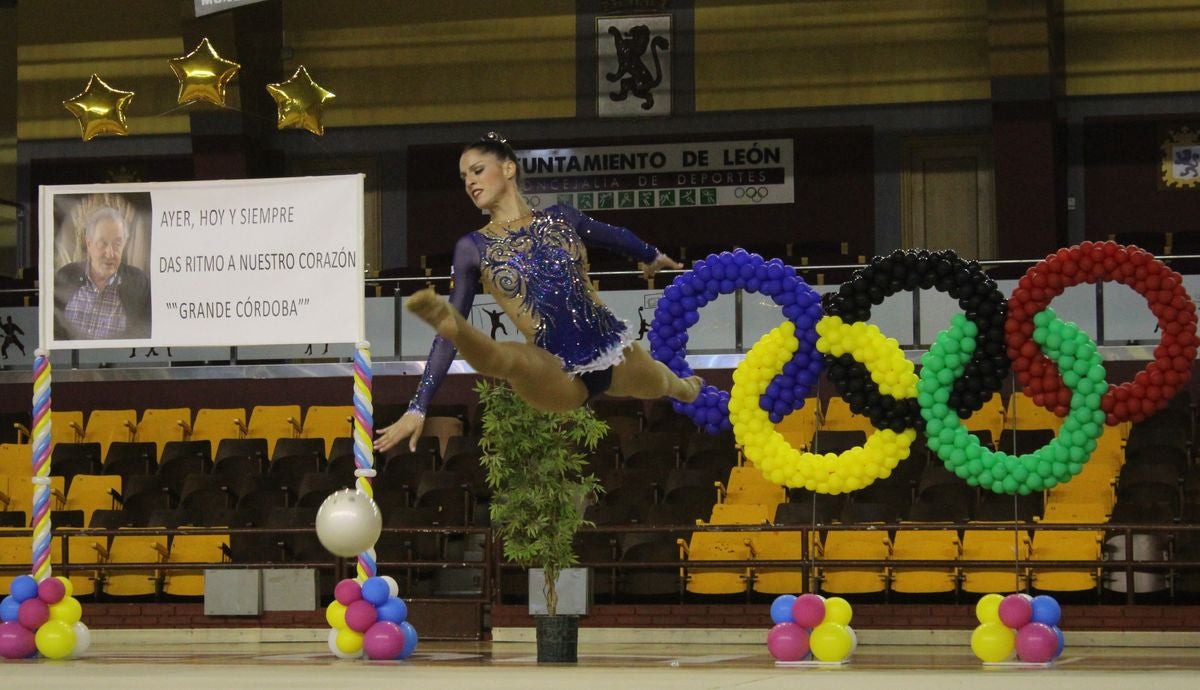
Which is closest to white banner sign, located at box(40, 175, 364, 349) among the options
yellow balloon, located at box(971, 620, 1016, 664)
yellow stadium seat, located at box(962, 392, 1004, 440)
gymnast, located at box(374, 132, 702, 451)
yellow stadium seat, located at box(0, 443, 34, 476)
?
gymnast, located at box(374, 132, 702, 451)

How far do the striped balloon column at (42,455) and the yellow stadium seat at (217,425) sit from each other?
15.5 ft

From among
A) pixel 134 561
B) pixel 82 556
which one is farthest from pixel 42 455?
pixel 82 556

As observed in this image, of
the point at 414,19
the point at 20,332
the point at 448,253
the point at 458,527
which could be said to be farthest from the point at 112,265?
the point at 414,19

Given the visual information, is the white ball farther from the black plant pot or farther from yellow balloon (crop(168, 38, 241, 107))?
yellow balloon (crop(168, 38, 241, 107))

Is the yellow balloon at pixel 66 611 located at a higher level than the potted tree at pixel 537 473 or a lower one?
lower

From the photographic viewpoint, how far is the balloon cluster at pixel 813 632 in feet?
34.8

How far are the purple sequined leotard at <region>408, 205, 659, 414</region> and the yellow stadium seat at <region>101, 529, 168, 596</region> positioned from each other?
28.4ft

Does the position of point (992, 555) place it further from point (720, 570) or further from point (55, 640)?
point (55, 640)

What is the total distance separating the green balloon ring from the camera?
9336 mm

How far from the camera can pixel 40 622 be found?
434 inches

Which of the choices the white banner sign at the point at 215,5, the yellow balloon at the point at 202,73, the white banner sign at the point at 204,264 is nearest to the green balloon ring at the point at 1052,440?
the white banner sign at the point at 204,264

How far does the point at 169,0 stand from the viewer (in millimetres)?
20766

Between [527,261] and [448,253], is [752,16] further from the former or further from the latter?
[527,261]

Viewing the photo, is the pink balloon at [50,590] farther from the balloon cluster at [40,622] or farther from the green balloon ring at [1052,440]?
the green balloon ring at [1052,440]
